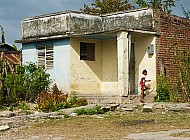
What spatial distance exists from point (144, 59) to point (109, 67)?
2257 mm

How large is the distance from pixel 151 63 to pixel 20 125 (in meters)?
7.73

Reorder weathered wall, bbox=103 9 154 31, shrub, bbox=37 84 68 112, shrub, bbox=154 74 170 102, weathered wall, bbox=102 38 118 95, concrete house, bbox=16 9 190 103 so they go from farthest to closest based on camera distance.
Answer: weathered wall, bbox=102 38 118 95, weathered wall, bbox=103 9 154 31, concrete house, bbox=16 9 190 103, shrub, bbox=154 74 170 102, shrub, bbox=37 84 68 112

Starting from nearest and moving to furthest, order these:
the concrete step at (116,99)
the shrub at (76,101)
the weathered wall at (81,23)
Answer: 1. the concrete step at (116,99)
2. the shrub at (76,101)
3. the weathered wall at (81,23)

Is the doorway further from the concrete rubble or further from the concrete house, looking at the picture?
the concrete rubble

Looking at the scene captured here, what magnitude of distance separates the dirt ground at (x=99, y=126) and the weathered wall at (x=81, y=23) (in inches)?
237

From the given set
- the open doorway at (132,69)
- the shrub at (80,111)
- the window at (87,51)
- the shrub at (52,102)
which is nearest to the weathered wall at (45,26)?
the window at (87,51)

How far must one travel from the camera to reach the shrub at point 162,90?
1794 centimetres

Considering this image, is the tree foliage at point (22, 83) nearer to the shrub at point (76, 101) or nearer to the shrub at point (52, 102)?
the shrub at point (52, 102)

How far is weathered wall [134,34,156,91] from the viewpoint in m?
18.7

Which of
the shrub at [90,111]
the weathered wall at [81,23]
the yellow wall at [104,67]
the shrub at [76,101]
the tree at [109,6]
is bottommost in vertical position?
the shrub at [90,111]

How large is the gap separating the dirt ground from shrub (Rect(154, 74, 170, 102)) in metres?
3.47

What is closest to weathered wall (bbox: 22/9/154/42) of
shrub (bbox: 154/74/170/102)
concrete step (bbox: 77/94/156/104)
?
shrub (bbox: 154/74/170/102)

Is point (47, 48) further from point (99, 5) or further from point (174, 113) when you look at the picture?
point (99, 5)

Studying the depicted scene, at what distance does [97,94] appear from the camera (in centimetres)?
2048
